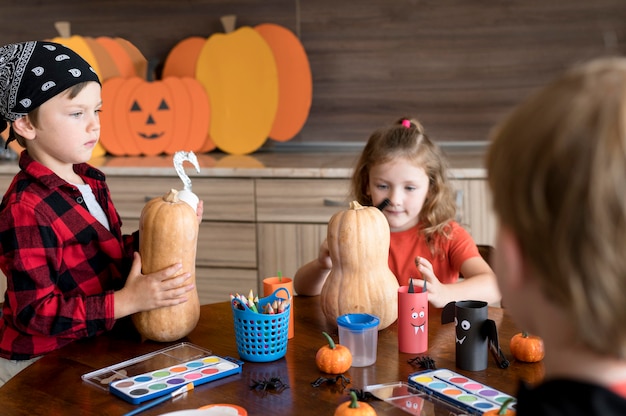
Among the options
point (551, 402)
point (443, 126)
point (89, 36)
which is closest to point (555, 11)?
point (443, 126)

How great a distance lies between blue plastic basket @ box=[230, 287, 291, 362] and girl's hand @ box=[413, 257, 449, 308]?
34 centimetres

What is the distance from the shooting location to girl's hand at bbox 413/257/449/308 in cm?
152

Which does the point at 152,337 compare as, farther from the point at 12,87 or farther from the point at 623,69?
the point at 623,69

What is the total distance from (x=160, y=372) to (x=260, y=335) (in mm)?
182

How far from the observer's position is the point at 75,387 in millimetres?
1225

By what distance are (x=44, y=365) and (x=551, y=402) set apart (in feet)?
3.28

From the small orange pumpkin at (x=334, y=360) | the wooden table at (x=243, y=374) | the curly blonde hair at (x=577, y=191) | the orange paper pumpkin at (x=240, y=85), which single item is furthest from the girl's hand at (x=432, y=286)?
the orange paper pumpkin at (x=240, y=85)

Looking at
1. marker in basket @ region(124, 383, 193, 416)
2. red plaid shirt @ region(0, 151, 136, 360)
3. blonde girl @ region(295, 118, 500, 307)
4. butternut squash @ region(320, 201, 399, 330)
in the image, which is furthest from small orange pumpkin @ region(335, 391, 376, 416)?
blonde girl @ region(295, 118, 500, 307)

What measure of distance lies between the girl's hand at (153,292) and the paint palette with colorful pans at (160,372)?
4.1 inches

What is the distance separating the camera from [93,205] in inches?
65.7

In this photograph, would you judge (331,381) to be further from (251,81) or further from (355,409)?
(251,81)

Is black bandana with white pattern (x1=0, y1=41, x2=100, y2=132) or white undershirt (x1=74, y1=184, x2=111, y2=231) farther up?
black bandana with white pattern (x1=0, y1=41, x2=100, y2=132)

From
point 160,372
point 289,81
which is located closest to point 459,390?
point 160,372

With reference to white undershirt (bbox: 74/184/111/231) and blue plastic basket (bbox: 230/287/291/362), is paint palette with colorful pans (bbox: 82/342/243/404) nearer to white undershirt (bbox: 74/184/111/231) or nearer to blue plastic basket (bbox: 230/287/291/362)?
blue plastic basket (bbox: 230/287/291/362)
